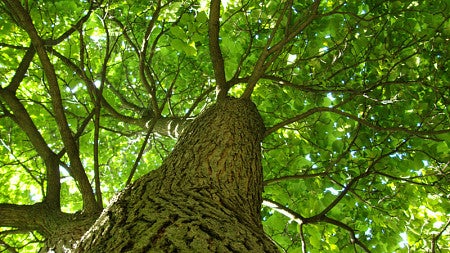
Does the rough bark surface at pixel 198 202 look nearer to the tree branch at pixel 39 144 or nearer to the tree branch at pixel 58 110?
the tree branch at pixel 58 110

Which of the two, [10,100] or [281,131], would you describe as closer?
[10,100]

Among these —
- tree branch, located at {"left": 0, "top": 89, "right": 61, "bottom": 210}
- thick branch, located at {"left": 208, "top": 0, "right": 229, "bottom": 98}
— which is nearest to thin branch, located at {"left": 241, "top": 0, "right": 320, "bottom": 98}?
thick branch, located at {"left": 208, "top": 0, "right": 229, "bottom": 98}

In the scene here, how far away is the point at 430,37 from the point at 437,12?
0.20 metres

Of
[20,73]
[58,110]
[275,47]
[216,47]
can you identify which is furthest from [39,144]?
[275,47]

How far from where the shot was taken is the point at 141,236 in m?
1.06

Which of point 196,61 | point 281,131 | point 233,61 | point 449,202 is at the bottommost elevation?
A: point 449,202

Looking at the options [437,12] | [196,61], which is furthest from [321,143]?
[196,61]

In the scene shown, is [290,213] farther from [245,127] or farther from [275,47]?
[275,47]

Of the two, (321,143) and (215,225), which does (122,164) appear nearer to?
(321,143)

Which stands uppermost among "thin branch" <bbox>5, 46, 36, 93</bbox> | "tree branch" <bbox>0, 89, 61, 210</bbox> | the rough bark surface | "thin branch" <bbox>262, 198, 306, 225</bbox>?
"thin branch" <bbox>5, 46, 36, 93</bbox>

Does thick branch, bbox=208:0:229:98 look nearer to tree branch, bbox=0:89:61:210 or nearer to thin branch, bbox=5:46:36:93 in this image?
tree branch, bbox=0:89:61:210

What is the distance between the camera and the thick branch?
2.90m

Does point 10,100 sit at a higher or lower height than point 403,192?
higher

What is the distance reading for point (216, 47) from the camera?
10.4 feet
